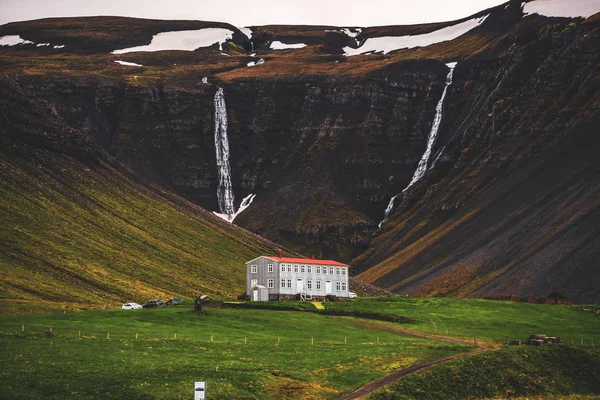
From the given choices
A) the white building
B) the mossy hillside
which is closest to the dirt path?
the mossy hillside

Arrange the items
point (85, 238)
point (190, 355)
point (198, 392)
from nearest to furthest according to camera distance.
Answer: point (198, 392)
point (190, 355)
point (85, 238)

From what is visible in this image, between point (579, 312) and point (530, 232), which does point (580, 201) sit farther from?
point (579, 312)

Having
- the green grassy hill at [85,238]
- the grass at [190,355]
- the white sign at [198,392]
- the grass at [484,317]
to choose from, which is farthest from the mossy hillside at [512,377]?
the green grassy hill at [85,238]

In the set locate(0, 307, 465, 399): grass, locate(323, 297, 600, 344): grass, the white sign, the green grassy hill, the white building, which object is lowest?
the white sign

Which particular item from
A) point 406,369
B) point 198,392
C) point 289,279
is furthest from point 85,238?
point 198,392

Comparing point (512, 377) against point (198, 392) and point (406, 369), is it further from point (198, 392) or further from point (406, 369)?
point (198, 392)

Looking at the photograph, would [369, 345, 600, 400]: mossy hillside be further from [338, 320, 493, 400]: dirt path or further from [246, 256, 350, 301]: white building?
[246, 256, 350, 301]: white building
